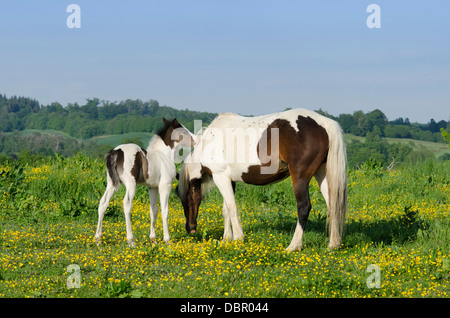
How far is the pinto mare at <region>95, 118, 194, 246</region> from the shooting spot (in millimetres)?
9156

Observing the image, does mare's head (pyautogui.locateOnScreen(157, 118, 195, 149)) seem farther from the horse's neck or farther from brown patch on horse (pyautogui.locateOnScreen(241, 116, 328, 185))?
brown patch on horse (pyautogui.locateOnScreen(241, 116, 328, 185))

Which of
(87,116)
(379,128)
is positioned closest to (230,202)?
(379,128)

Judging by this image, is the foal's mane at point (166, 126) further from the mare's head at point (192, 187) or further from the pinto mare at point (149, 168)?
the mare's head at point (192, 187)

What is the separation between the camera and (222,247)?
850 cm

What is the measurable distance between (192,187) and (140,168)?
4.19 ft

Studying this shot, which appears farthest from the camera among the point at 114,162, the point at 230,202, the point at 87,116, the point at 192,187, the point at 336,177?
the point at 87,116

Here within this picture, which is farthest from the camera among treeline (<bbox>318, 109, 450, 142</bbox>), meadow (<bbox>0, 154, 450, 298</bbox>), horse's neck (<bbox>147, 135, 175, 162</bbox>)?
treeline (<bbox>318, 109, 450, 142</bbox>)

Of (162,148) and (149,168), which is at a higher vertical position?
(162,148)

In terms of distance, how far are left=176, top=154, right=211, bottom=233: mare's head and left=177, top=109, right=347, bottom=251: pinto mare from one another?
0.81ft

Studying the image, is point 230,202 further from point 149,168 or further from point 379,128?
point 379,128

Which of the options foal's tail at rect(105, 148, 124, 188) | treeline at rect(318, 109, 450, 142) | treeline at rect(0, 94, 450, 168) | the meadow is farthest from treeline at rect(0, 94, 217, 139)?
foal's tail at rect(105, 148, 124, 188)
